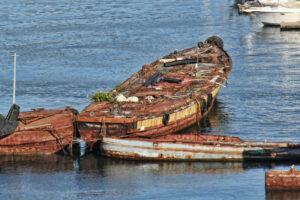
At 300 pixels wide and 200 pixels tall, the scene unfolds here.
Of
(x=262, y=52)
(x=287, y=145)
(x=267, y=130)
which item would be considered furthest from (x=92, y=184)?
(x=262, y=52)

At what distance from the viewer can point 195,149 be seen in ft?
108

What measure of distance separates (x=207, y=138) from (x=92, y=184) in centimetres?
683

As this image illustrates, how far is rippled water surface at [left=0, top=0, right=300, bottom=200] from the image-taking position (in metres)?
30.9

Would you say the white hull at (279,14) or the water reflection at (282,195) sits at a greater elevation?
the white hull at (279,14)

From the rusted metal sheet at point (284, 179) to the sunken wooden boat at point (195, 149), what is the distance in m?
3.58

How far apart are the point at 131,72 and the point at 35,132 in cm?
2196

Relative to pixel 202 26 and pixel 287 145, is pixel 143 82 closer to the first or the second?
pixel 287 145

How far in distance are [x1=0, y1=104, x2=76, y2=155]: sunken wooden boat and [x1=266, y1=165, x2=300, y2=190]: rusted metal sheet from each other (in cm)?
1134

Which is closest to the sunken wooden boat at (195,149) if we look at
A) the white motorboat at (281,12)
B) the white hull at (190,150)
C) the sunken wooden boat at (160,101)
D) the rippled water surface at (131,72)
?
the white hull at (190,150)

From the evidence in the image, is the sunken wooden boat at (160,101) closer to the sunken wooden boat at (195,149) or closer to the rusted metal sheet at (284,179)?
the sunken wooden boat at (195,149)

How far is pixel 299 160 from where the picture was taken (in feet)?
106

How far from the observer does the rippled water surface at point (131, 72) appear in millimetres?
30922

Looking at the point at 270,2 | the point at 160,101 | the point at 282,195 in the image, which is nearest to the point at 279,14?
the point at 270,2

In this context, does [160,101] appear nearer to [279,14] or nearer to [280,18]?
[280,18]
